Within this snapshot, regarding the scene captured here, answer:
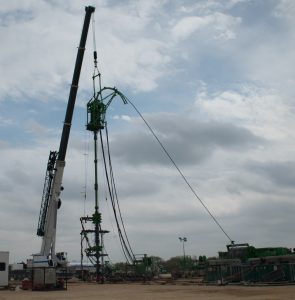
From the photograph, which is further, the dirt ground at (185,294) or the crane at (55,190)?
the crane at (55,190)

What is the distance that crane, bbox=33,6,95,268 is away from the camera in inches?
2153

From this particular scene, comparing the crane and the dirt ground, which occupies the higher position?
the crane

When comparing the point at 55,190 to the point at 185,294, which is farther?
the point at 55,190

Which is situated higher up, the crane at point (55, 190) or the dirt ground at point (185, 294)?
the crane at point (55, 190)

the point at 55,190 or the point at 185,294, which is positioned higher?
the point at 55,190

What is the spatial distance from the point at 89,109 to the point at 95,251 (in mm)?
21231

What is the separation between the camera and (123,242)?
5788 centimetres

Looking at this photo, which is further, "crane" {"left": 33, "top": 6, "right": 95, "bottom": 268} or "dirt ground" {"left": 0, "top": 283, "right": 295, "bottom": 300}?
"crane" {"left": 33, "top": 6, "right": 95, "bottom": 268}

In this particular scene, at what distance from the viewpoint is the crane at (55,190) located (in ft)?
179

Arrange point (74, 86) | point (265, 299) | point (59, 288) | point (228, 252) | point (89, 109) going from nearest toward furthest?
point (265, 299) → point (59, 288) → point (74, 86) → point (228, 252) → point (89, 109)

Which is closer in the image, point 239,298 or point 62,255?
point 239,298

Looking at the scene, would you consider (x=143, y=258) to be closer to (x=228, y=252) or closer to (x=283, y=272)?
(x=228, y=252)

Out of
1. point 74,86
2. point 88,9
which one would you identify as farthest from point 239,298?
point 88,9

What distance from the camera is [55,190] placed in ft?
181
